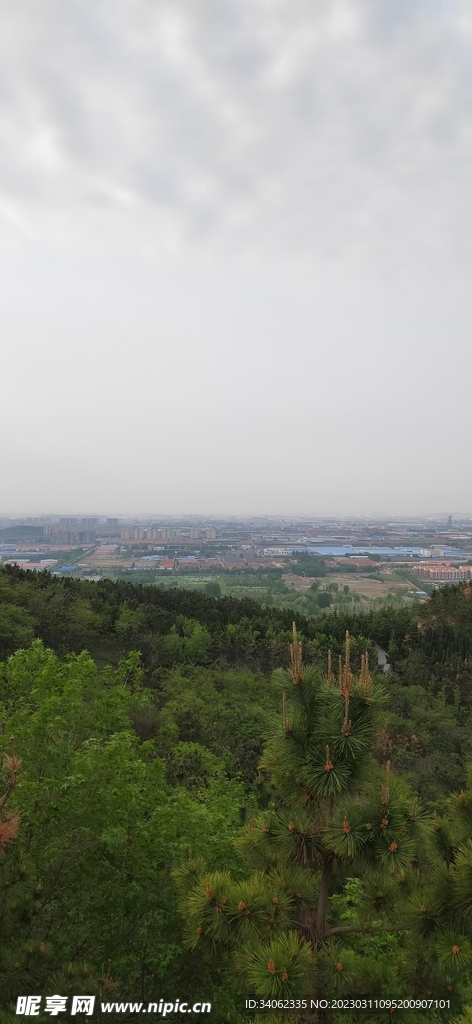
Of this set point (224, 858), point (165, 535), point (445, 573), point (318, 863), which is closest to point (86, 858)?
point (224, 858)

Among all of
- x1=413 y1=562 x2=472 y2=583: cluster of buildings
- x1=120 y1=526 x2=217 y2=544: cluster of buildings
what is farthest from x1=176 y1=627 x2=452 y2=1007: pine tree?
x1=120 y1=526 x2=217 y2=544: cluster of buildings

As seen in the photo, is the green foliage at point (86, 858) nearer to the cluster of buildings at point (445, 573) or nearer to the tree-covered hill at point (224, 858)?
the tree-covered hill at point (224, 858)

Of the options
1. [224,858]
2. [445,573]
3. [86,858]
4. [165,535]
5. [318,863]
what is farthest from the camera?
[165,535]

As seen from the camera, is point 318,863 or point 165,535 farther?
point 165,535

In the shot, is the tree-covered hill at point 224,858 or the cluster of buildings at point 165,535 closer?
the tree-covered hill at point 224,858

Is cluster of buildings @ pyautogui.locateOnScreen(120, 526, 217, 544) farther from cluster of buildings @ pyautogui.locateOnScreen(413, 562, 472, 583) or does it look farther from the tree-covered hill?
the tree-covered hill

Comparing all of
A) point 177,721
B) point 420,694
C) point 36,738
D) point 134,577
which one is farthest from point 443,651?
point 134,577

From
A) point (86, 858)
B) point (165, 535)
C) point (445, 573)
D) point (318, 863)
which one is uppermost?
point (318, 863)

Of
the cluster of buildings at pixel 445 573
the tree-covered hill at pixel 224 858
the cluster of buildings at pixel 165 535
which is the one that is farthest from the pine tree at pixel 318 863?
the cluster of buildings at pixel 165 535

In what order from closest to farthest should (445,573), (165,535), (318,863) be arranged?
(318,863) → (445,573) → (165,535)

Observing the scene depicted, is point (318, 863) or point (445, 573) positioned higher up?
point (318, 863)

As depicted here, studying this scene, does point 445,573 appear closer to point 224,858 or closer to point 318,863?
point 224,858
